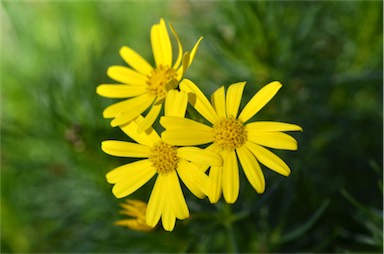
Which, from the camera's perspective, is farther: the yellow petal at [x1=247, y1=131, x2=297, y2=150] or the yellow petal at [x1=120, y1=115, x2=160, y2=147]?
the yellow petal at [x1=120, y1=115, x2=160, y2=147]

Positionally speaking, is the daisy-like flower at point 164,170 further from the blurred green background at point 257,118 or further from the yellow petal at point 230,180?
the blurred green background at point 257,118

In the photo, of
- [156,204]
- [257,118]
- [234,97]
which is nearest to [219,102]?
[234,97]

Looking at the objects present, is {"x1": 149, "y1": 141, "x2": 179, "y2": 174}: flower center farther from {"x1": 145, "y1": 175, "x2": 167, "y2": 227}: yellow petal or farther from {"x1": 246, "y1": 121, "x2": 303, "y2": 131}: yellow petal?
{"x1": 246, "y1": 121, "x2": 303, "y2": 131}: yellow petal

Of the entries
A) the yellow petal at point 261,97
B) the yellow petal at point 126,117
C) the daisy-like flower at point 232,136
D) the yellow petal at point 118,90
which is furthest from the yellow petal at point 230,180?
the yellow petal at point 118,90

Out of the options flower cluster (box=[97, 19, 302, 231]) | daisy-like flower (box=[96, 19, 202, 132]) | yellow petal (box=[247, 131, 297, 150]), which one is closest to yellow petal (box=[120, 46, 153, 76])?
daisy-like flower (box=[96, 19, 202, 132])

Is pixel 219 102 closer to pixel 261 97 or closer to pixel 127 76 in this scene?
pixel 261 97

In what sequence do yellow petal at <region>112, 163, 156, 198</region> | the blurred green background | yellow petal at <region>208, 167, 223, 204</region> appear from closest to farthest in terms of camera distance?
yellow petal at <region>208, 167, 223, 204</region>, yellow petal at <region>112, 163, 156, 198</region>, the blurred green background
